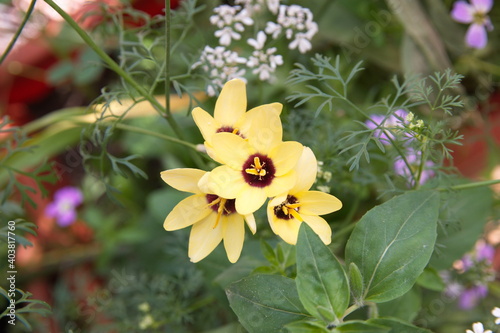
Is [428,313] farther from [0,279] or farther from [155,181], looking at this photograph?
[0,279]

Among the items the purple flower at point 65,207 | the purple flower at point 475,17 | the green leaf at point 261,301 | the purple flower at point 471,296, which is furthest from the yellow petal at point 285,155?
the purple flower at point 65,207

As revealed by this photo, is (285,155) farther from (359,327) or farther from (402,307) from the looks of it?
(402,307)

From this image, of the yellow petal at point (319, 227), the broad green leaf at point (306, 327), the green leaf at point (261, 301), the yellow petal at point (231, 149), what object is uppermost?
the yellow petal at point (231, 149)

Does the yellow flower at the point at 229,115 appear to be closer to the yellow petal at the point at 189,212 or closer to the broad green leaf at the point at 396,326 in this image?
the yellow petal at the point at 189,212

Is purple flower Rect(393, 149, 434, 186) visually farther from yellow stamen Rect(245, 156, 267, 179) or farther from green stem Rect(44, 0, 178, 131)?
green stem Rect(44, 0, 178, 131)

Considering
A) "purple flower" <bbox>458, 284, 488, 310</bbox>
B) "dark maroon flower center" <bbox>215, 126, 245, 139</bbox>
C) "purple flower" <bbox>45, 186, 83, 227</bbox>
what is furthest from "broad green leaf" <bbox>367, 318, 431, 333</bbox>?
"purple flower" <bbox>45, 186, 83, 227</bbox>
